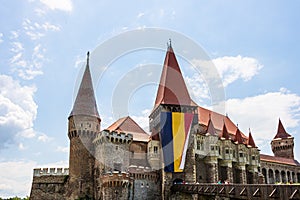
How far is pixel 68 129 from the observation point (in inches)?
1483

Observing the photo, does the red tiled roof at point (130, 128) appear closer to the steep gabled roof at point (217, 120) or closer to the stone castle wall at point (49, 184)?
the stone castle wall at point (49, 184)

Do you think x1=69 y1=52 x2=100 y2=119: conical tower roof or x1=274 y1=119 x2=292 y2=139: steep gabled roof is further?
x1=274 y1=119 x2=292 y2=139: steep gabled roof

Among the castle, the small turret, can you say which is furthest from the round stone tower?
the small turret

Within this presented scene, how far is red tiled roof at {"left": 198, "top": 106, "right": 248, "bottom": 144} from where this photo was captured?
149 feet

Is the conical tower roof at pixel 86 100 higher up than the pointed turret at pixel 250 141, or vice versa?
the conical tower roof at pixel 86 100

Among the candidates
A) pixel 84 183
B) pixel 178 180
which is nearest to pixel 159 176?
pixel 178 180

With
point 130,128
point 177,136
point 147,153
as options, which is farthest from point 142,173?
point 130,128

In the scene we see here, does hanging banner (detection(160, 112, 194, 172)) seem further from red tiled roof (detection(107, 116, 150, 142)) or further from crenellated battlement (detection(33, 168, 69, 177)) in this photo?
crenellated battlement (detection(33, 168, 69, 177))

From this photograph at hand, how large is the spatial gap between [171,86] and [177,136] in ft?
26.3

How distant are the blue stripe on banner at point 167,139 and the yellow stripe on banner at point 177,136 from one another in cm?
35

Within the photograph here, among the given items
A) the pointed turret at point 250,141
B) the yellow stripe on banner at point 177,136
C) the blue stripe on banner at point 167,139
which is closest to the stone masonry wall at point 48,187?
the blue stripe on banner at point 167,139

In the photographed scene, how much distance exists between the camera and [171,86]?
42656 mm

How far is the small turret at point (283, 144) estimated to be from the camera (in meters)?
63.8

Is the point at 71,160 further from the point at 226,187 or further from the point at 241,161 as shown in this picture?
the point at 241,161
